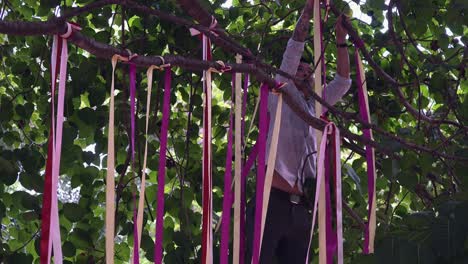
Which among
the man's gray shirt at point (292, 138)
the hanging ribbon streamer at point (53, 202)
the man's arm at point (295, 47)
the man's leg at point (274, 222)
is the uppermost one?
the man's arm at point (295, 47)

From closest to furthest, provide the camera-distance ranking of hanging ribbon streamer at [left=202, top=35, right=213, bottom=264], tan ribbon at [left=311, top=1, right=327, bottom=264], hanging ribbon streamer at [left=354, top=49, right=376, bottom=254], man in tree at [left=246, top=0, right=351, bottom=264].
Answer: hanging ribbon streamer at [left=202, top=35, right=213, bottom=264] → tan ribbon at [left=311, top=1, right=327, bottom=264] → hanging ribbon streamer at [left=354, top=49, right=376, bottom=254] → man in tree at [left=246, top=0, right=351, bottom=264]

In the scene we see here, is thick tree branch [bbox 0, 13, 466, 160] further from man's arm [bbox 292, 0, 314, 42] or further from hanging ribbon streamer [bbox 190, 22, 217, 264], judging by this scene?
man's arm [bbox 292, 0, 314, 42]

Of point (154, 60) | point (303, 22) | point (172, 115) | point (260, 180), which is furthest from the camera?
point (172, 115)

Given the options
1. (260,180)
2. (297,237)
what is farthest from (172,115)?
(260,180)

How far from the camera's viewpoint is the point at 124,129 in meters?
2.72

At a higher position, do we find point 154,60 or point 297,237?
point 154,60

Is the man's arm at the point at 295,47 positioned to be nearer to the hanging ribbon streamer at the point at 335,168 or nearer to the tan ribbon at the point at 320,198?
the tan ribbon at the point at 320,198

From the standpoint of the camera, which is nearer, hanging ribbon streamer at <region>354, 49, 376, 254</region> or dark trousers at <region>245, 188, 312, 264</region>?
hanging ribbon streamer at <region>354, 49, 376, 254</region>

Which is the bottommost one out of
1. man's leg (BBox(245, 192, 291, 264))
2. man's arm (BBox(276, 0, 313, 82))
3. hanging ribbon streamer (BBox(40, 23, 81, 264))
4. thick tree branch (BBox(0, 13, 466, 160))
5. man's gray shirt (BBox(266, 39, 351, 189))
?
hanging ribbon streamer (BBox(40, 23, 81, 264))

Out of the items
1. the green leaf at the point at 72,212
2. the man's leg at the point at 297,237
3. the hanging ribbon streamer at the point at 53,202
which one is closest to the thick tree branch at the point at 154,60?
the hanging ribbon streamer at the point at 53,202

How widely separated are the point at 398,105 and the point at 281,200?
2.48ft

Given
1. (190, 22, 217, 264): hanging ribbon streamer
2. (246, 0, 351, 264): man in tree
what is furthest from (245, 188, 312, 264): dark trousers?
(190, 22, 217, 264): hanging ribbon streamer

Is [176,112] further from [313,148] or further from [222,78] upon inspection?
[313,148]

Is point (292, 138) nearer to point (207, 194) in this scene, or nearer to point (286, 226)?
point (286, 226)
